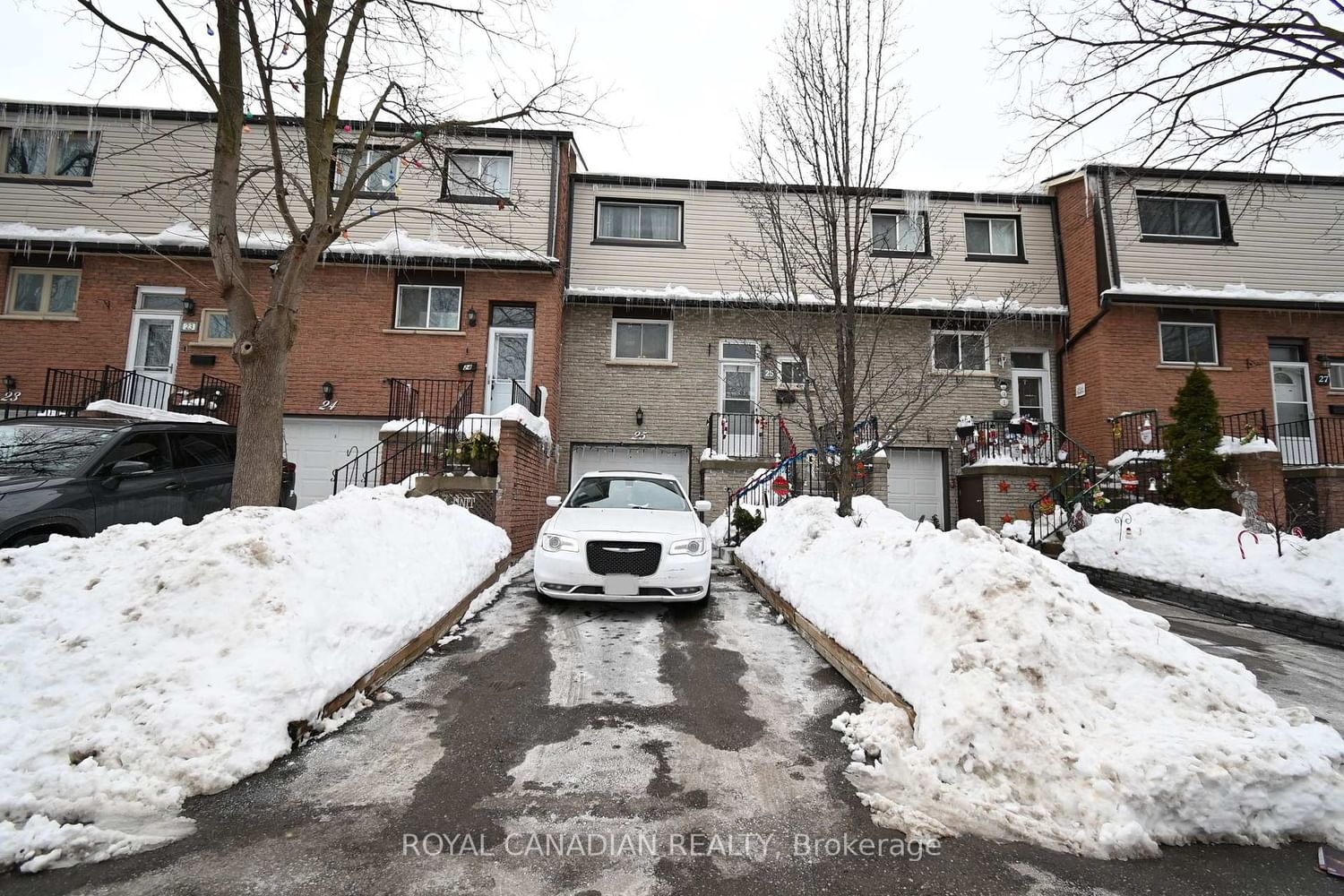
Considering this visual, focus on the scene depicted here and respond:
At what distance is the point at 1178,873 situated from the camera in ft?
7.27

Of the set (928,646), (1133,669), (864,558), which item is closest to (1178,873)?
(1133,669)

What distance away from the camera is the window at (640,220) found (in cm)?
1479

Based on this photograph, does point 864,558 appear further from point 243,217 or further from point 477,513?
point 243,217

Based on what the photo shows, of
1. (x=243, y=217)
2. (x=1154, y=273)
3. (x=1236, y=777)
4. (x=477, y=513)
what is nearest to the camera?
(x=1236, y=777)

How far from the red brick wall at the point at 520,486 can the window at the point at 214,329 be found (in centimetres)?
790

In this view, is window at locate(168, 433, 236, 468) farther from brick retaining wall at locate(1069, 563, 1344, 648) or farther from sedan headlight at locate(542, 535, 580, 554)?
brick retaining wall at locate(1069, 563, 1344, 648)

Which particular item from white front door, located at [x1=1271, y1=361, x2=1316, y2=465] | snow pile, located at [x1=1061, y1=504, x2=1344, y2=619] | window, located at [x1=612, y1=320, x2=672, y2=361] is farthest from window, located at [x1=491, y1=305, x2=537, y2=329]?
white front door, located at [x1=1271, y1=361, x2=1316, y2=465]

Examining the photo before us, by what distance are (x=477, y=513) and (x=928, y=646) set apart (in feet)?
21.4

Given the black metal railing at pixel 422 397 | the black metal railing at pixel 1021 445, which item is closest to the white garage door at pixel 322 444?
the black metal railing at pixel 422 397

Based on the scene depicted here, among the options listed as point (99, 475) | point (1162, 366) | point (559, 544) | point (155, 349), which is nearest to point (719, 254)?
point (1162, 366)

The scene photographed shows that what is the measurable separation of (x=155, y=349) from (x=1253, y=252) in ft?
81.5

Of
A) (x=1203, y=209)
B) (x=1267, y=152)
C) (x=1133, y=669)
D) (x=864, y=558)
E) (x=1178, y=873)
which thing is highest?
(x=1203, y=209)

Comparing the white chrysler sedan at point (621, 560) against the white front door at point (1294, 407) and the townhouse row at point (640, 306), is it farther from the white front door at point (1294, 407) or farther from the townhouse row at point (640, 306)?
the white front door at point (1294, 407)

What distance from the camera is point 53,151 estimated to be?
13.5 meters
